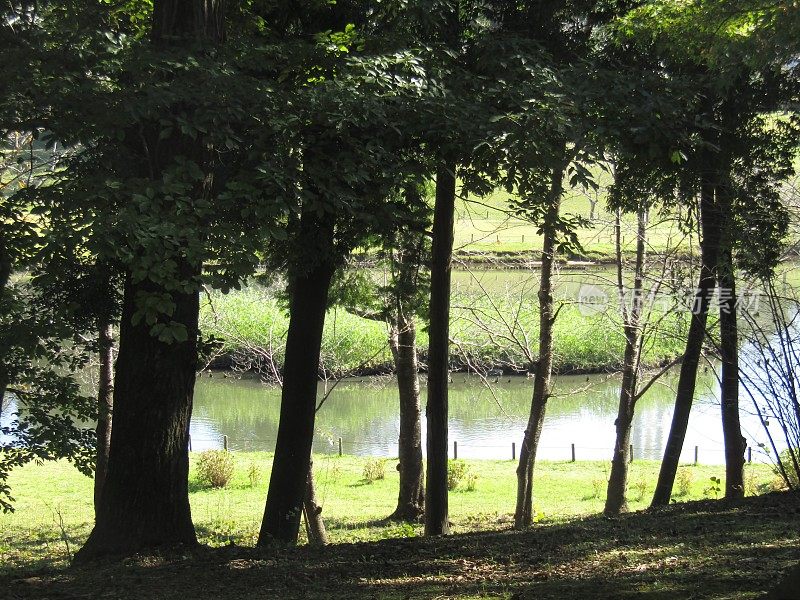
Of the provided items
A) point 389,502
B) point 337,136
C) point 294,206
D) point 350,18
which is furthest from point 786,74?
point 389,502

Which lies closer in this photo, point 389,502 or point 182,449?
point 182,449

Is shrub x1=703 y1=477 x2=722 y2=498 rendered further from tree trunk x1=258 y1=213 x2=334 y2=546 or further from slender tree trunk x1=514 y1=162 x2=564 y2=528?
tree trunk x1=258 y1=213 x2=334 y2=546

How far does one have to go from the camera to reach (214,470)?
1745 cm

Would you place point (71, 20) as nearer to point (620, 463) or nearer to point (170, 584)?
point (170, 584)

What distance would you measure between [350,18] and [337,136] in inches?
117

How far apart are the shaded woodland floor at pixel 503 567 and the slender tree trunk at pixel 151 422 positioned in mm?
327

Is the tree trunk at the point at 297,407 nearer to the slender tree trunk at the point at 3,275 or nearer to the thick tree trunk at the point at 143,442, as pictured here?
the thick tree trunk at the point at 143,442

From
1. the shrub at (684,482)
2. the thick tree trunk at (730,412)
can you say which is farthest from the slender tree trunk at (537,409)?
the shrub at (684,482)

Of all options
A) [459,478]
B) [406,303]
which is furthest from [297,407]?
[459,478]

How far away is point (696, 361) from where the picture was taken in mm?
11211

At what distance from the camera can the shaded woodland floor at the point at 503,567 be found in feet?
15.0

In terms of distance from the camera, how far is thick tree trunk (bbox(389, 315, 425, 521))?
47.5 feet

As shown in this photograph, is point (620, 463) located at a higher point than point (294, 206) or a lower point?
lower

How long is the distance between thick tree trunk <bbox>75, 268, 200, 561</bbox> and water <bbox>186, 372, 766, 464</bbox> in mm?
14015
